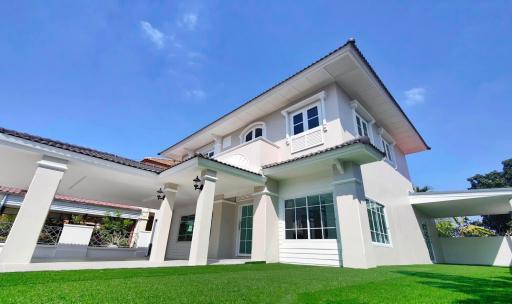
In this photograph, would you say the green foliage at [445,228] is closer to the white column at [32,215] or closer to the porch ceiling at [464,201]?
the porch ceiling at [464,201]

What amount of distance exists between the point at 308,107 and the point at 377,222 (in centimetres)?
518

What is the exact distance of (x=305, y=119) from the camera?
9297mm

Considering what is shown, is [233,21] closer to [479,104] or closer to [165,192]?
[165,192]

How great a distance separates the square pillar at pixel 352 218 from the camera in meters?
6.24

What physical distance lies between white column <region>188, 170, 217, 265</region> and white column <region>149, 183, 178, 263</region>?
7.15 feet

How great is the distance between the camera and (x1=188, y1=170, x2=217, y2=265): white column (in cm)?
610

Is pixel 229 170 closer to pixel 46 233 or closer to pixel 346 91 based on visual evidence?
pixel 346 91

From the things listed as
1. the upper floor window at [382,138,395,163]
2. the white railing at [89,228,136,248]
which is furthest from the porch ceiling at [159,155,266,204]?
the upper floor window at [382,138,395,163]

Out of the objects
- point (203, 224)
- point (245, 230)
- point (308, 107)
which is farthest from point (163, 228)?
point (308, 107)

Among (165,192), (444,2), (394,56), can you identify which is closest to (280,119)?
(394,56)

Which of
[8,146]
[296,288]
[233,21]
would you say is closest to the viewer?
[296,288]

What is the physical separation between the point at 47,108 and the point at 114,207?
10284mm

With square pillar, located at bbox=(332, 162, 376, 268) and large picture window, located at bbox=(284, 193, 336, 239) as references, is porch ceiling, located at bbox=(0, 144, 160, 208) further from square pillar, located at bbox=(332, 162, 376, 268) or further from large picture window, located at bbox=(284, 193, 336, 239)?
square pillar, located at bbox=(332, 162, 376, 268)

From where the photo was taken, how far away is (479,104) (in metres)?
11.5
